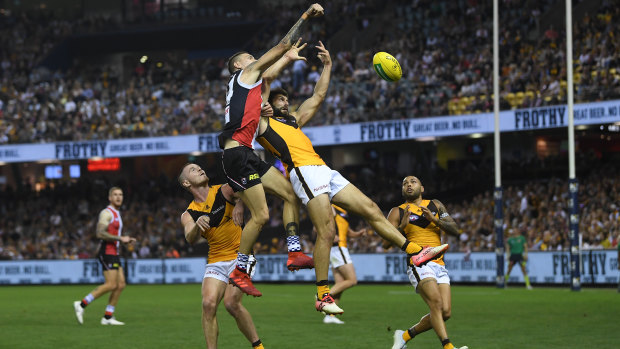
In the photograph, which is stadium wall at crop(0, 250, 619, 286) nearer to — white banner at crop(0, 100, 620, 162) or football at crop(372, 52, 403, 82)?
white banner at crop(0, 100, 620, 162)

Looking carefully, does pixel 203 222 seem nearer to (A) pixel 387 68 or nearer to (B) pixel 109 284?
(A) pixel 387 68

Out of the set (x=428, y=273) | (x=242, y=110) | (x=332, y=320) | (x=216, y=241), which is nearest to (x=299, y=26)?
(x=242, y=110)

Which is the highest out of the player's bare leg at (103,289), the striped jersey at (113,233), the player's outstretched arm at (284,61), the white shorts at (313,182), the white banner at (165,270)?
the player's outstretched arm at (284,61)

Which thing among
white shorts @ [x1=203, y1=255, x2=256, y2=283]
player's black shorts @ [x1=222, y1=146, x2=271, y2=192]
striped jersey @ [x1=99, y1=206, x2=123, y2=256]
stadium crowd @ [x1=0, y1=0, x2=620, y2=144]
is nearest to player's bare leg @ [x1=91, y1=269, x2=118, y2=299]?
striped jersey @ [x1=99, y1=206, x2=123, y2=256]

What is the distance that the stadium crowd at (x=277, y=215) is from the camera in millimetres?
33463

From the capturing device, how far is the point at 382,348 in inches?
562

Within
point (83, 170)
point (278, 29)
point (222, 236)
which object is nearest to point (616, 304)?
point (222, 236)

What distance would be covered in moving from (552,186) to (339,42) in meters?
14.7

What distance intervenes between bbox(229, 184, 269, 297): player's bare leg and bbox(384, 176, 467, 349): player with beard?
2.17m

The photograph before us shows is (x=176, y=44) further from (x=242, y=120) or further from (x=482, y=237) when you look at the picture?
(x=242, y=120)

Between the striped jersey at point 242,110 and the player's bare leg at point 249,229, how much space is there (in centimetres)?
57

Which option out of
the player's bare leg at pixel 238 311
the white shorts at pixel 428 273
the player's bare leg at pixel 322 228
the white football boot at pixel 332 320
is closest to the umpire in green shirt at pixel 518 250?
the white football boot at pixel 332 320

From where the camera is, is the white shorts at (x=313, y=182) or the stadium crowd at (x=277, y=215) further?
the stadium crowd at (x=277, y=215)

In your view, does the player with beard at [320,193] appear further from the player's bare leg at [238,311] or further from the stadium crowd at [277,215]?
the stadium crowd at [277,215]
